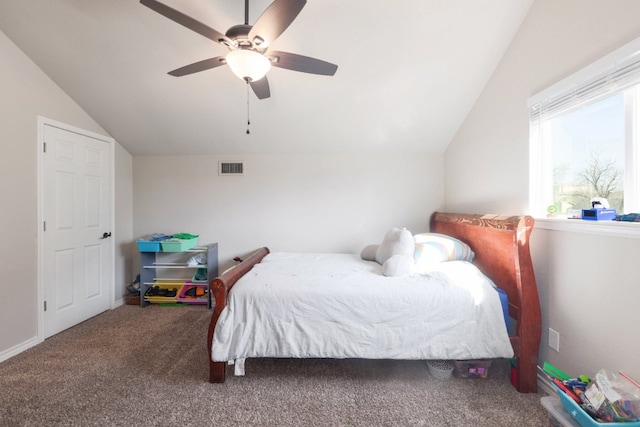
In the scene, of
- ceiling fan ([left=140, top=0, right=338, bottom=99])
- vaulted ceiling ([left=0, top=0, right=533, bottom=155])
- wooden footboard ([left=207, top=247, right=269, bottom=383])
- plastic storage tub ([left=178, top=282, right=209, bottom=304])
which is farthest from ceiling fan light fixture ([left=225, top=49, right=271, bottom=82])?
plastic storage tub ([left=178, top=282, right=209, bottom=304])

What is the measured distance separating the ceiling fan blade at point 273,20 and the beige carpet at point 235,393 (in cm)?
212

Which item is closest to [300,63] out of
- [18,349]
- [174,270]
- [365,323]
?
[365,323]

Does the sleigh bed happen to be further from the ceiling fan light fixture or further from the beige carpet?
the ceiling fan light fixture

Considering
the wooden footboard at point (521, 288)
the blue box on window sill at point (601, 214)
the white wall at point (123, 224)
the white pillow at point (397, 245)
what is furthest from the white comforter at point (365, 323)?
the white wall at point (123, 224)

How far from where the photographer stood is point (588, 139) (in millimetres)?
1621

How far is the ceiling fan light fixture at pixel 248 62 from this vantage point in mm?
1415

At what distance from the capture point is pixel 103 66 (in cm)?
236

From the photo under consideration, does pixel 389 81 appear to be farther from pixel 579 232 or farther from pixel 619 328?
pixel 619 328

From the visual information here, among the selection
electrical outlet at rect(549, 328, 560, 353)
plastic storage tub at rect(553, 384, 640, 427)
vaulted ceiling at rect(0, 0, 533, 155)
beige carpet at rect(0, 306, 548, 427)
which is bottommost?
beige carpet at rect(0, 306, 548, 427)

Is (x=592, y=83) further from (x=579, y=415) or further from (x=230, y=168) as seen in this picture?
(x=230, y=168)

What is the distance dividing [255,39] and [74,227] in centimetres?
277

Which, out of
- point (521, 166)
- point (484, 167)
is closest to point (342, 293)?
point (521, 166)

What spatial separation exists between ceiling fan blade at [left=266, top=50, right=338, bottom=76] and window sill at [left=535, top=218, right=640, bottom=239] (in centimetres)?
170

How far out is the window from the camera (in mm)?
1354
